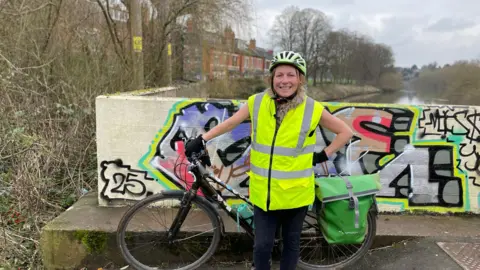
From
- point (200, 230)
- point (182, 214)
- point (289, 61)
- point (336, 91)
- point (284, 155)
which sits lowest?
point (200, 230)

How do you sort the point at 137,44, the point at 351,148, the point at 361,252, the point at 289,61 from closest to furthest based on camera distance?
1. the point at 289,61
2. the point at 361,252
3. the point at 351,148
4. the point at 137,44

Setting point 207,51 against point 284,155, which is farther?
→ point 207,51

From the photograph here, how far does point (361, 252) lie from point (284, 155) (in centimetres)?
143

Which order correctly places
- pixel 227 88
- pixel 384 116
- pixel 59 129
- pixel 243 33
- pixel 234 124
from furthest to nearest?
pixel 227 88
pixel 243 33
pixel 59 129
pixel 384 116
pixel 234 124

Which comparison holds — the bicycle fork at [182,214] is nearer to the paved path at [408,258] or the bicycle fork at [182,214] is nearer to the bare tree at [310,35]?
the paved path at [408,258]

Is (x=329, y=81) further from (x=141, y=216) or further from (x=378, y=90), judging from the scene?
(x=141, y=216)

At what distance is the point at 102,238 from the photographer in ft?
10.9

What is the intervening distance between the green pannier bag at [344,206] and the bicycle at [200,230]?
0.47 ft

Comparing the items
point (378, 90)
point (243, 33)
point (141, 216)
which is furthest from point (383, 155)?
point (378, 90)

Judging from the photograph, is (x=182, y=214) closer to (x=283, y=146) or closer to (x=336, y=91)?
(x=283, y=146)

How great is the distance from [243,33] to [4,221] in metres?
10.9

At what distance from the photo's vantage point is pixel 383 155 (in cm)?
382

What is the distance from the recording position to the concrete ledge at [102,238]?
330 cm

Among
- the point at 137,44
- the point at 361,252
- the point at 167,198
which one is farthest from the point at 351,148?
the point at 137,44
